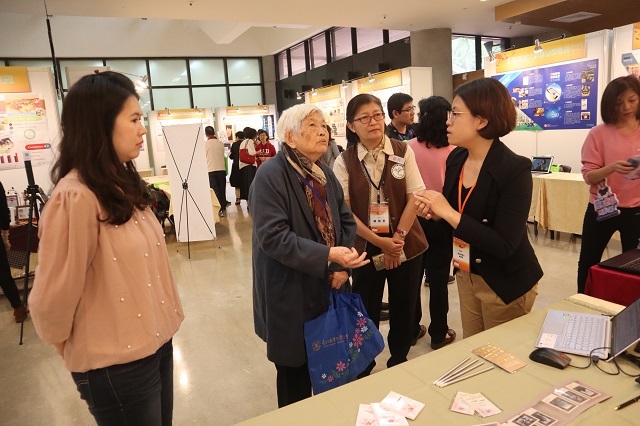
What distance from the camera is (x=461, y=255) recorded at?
1804 mm

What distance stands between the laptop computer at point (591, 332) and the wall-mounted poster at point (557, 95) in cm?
485

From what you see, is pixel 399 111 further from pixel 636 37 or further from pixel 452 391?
pixel 636 37

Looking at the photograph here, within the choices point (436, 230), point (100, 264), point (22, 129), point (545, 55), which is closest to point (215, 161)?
point (22, 129)

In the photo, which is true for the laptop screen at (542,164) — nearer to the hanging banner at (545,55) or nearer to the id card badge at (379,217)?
the hanging banner at (545,55)

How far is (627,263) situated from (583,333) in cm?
62

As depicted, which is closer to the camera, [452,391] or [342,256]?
[452,391]

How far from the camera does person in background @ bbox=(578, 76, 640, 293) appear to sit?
8.22ft

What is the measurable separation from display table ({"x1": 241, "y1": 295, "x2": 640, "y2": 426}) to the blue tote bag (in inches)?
16.2

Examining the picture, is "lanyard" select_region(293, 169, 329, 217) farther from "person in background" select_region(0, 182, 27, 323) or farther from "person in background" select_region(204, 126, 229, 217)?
"person in background" select_region(204, 126, 229, 217)

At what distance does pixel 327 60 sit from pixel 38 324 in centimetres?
1180

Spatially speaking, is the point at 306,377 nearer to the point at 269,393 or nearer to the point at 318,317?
the point at 318,317

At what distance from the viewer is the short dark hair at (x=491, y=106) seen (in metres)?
1.63

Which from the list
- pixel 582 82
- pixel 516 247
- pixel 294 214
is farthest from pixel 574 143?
pixel 294 214

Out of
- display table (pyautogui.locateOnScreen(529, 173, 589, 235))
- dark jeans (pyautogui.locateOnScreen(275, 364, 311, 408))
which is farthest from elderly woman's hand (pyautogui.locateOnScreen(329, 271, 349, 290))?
display table (pyautogui.locateOnScreen(529, 173, 589, 235))
